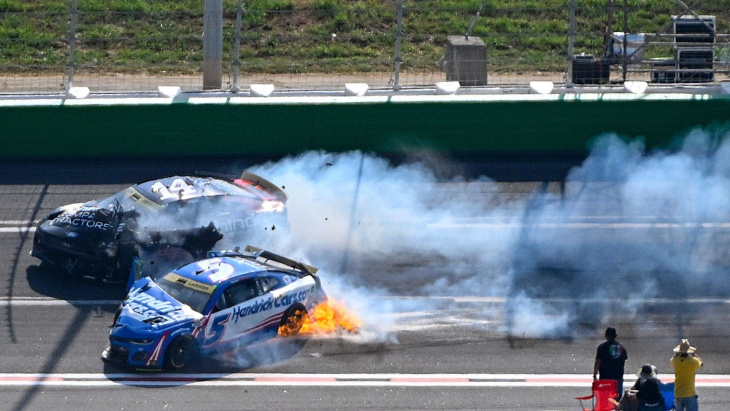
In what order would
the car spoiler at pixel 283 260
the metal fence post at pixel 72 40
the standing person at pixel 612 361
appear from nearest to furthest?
the standing person at pixel 612 361 < the car spoiler at pixel 283 260 < the metal fence post at pixel 72 40

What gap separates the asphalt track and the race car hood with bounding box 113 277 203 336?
52cm

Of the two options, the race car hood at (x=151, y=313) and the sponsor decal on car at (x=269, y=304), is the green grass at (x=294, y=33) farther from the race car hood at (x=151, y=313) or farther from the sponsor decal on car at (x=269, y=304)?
the race car hood at (x=151, y=313)

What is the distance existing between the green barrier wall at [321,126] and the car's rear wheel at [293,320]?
5.55 metres

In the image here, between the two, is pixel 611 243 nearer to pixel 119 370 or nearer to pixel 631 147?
pixel 631 147

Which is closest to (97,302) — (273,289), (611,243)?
(273,289)

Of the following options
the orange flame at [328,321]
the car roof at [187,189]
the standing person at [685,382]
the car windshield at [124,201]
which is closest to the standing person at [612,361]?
the standing person at [685,382]

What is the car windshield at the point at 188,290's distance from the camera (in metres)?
11.1

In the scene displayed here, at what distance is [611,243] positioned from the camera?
46.4 ft

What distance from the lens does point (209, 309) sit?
11.0 meters

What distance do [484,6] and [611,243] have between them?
198 inches

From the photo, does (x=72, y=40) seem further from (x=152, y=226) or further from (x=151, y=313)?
(x=151, y=313)

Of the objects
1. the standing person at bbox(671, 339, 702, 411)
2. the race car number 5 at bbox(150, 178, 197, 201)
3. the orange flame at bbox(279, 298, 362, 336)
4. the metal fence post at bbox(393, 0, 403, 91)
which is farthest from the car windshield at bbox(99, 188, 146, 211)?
the standing person at bbox(671, 339, 702, 411)

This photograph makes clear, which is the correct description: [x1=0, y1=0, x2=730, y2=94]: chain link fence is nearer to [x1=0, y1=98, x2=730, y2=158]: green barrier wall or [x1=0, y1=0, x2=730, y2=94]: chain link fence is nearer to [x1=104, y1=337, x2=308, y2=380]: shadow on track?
[x1=0, y1=98, x2=730, y2=158]: green barrier wall

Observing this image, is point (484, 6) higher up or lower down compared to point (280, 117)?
higher up
